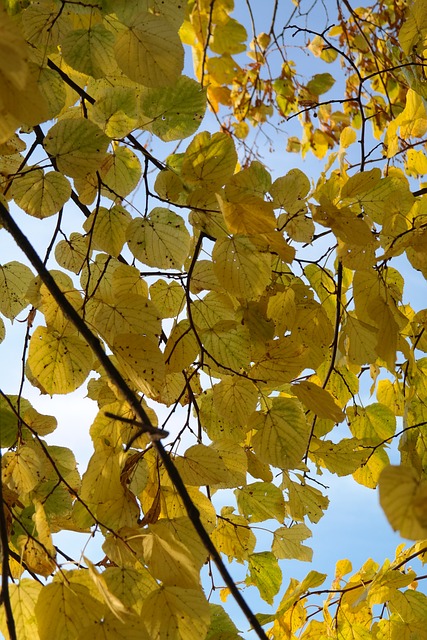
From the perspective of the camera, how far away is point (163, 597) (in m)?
0.57

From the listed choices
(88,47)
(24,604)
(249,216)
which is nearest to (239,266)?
(249,216)

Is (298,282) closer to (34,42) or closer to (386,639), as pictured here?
(34,42)

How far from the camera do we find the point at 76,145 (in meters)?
0.70

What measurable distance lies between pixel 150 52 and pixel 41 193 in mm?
227

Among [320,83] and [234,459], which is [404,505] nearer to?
[234,459]

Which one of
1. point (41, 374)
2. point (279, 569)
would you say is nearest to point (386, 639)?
point (279, 569)

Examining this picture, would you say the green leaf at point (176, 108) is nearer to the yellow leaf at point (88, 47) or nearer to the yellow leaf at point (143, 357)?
the yellow leaf at point (88, 47)

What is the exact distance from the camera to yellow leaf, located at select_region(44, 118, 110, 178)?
69 centimetres

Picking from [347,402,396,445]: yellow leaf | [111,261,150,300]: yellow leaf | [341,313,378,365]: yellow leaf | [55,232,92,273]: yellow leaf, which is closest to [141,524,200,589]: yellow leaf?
[111,261,150,300]: yellow leaf

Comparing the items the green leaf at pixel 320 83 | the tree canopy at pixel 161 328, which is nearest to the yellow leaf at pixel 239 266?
the tree canopy at pixel 161 328

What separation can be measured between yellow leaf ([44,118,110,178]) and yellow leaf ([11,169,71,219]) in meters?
0.08

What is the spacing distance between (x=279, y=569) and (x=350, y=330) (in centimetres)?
42

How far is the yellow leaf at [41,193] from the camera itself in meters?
0.78

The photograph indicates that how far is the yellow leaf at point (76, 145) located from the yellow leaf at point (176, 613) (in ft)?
1.43
